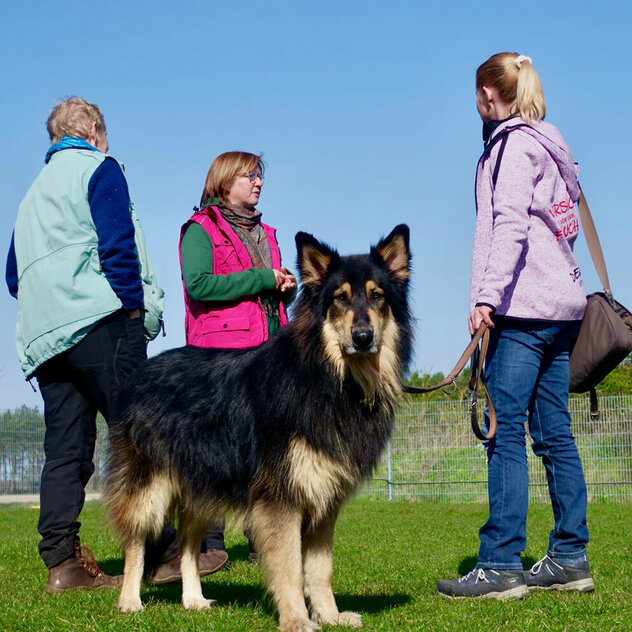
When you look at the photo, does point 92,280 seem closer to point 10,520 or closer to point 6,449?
point 10,520

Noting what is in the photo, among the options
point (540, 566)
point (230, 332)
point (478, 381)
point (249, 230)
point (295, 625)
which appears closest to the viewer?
point (295, 625)

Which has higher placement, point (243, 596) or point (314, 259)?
point (314, 259)

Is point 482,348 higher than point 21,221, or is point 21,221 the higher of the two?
point 21,221

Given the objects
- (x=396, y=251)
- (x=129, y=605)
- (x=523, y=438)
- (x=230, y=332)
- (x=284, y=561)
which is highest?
(x=396, y=251)

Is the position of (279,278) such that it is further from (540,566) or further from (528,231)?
(540,566)

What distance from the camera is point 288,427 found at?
156 inches

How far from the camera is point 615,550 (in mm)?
6590

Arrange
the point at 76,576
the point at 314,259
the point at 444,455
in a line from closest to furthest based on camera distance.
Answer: the point at 314,259 → the point at 76,576 → the point at 444,455

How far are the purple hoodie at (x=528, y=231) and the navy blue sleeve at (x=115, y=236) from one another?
2.11 m

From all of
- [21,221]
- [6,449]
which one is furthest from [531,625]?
[6,449]

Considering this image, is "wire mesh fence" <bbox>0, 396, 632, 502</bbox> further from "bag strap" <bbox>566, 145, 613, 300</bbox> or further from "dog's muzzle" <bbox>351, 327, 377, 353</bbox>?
"dog's muzzle" <bbox>351, 327, 377, 353</bbox>

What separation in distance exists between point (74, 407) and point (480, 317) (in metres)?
2.71

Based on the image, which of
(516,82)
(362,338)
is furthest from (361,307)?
(516,82)

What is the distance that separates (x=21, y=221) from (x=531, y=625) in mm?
3931
